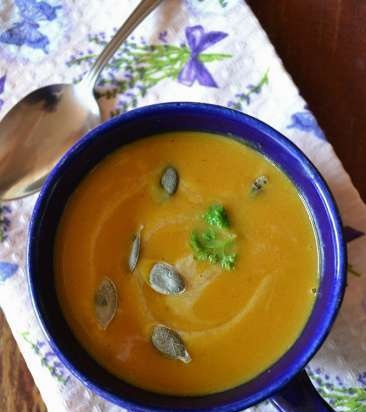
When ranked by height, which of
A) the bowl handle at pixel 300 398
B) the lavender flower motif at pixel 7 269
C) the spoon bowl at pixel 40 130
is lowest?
the bowl handle at pixel 300 398

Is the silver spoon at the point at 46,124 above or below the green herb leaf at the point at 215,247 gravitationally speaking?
above

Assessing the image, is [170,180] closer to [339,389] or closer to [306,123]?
[306,123]

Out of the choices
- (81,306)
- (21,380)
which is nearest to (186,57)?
(81,306)

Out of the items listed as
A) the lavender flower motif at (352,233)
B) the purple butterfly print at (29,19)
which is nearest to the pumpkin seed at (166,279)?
the lavender flower motif at (352,233)

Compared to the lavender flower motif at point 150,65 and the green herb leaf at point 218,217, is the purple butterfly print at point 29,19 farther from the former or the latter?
the green herb leaf at point 218,217

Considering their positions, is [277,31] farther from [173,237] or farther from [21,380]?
[21,380]

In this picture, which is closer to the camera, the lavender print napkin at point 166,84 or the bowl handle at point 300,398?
the bowl handle at point 300,398

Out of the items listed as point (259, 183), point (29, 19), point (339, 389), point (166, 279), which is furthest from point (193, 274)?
point (29, 19)
